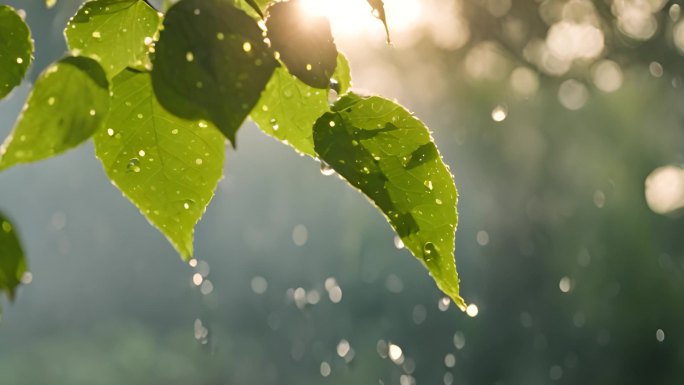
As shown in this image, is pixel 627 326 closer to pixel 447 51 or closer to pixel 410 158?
pixel 447 51

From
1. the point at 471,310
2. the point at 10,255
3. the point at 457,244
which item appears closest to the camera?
the point at 10,255

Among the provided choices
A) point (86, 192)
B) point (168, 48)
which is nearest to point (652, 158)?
point (86, 192)

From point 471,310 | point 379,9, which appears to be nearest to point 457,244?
point 471,310

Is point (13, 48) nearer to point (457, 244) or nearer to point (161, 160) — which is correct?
point (161, 160)

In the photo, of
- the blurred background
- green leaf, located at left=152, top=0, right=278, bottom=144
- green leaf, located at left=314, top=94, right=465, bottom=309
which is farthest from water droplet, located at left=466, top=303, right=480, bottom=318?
the blurred background

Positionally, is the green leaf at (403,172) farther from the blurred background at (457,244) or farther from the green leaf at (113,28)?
the blurred background at (457,244)

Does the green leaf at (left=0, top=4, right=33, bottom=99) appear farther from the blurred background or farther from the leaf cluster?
the blurred background
